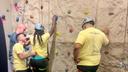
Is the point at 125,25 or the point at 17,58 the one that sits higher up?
the point at 125,25

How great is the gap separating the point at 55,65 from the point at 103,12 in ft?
3.91

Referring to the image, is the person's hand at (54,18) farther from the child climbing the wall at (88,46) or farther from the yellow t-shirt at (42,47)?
the child climbing the wall at (88,46)

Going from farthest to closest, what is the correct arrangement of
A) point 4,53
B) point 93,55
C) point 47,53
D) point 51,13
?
point 51,13
point 47,53
point 93,55
point 4,53

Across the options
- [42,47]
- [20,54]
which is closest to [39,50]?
[42,47]

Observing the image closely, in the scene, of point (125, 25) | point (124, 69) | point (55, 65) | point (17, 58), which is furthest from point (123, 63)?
point (17, 58)

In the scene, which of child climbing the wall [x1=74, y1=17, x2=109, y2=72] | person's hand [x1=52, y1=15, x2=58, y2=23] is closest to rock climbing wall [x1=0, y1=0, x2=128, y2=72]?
person's hand [x1=52, y1=15, x2=58, y2=23]

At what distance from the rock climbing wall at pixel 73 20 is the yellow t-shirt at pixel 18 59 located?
0.79m

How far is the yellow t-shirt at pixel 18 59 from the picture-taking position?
4.81m

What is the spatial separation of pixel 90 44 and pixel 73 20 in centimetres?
79

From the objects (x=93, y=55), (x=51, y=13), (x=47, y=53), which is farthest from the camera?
(x=51, y=13)

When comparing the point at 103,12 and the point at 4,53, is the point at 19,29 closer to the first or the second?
the point at 103,12

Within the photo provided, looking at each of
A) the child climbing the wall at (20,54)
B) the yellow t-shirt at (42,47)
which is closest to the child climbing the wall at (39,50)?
the yellow t-shirt at (42,47)

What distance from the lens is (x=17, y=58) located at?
4879 millimetres

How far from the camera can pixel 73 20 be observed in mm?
5371
